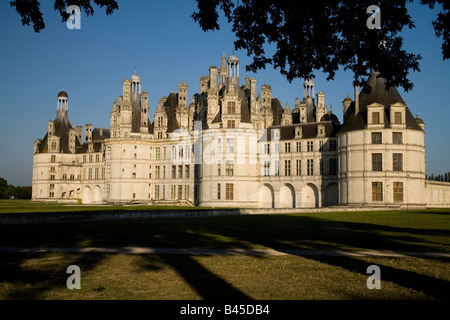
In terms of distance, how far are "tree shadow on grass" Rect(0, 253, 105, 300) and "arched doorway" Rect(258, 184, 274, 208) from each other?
54.4m

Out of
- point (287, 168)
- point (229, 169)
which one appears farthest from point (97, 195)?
point (287, 168)

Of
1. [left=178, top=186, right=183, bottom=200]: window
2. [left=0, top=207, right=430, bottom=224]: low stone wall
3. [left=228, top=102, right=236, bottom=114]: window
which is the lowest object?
[left=0, top=207, right=430, bottom=224]: low stone wall

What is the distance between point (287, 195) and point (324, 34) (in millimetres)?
53339

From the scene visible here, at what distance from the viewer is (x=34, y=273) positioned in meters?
11.3

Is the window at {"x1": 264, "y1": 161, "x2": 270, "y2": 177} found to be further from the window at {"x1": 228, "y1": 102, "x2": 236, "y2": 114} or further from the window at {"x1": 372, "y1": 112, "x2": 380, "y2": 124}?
the window at {"x1": 372, "y1": 112, "x2": 380, "y2": 124}

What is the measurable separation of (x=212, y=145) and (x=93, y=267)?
50947 millimetres

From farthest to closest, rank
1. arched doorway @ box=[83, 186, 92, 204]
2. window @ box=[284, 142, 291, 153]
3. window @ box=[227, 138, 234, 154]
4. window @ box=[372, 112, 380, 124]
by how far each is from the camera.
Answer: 1. arched doorway @ box=[83, 186, 92, 204]
2. window @ box=[284, 142, 291, 153]
3. window @ box=[227, 138, 234, 154]
4. window @ box=[372, 112, 380, 124]

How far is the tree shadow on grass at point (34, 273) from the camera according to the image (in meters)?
9.39

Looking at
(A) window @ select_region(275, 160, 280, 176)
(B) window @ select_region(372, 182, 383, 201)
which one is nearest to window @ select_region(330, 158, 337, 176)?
(A) window @ select_region(275, 160, 280, 176)

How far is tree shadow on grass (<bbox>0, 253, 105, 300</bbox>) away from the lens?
939 cm

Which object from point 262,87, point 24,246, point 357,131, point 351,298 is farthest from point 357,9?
point 262,87

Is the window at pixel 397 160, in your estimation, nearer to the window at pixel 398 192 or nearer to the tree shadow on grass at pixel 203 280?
the window at pixel 398 192

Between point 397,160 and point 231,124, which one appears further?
point 231,124

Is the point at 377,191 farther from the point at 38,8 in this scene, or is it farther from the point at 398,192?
the point at 38,8
